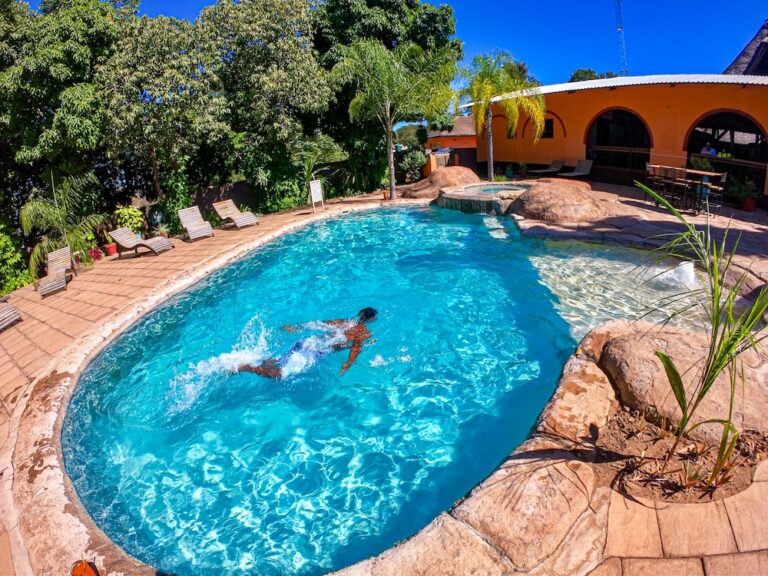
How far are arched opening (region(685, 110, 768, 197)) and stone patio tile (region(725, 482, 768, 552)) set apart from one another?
12740mm

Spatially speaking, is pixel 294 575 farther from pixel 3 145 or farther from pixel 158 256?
pixel 3 145

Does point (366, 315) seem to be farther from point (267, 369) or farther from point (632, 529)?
point (632, 529)

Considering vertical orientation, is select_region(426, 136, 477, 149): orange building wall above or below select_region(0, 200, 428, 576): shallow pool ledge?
above

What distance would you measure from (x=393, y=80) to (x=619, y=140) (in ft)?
30.3

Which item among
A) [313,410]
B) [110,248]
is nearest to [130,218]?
[110,248]

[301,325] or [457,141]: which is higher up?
[457,141]

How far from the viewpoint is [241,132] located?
16.3 meters

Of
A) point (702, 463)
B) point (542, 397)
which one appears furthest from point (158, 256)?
point (702, 463)

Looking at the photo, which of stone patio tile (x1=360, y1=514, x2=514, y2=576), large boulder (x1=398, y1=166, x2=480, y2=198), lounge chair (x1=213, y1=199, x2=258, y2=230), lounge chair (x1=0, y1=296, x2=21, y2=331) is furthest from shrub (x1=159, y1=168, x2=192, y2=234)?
stone patio tile (x1=360, y1=514, x2=514, y2=576)

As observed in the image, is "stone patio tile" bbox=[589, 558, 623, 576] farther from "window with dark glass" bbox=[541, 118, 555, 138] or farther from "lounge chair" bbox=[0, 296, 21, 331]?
"window with dark glass" bbox=[541, 118, 555, 138]

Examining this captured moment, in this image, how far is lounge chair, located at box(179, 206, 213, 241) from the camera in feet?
44.0

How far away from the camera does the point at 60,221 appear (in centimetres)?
1194

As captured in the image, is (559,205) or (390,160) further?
(390,160)

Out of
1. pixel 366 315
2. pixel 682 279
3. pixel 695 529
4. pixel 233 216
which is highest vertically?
pixel 233 216
